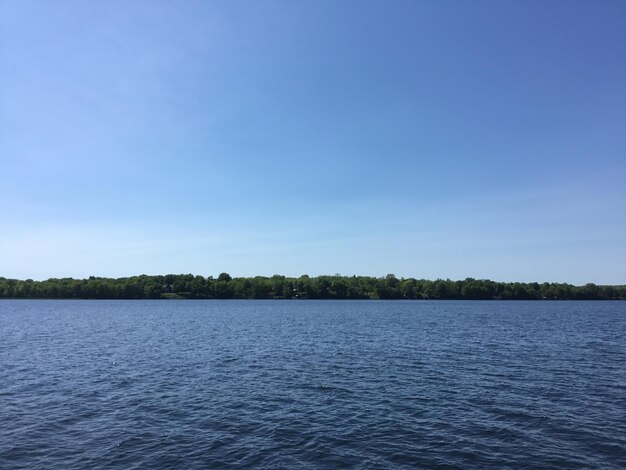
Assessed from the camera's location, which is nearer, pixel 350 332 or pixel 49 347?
pixel 49 347

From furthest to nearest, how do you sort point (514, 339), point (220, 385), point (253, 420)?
1. point (514, 339)
2. point (220, 385)
3. point (253, 420)

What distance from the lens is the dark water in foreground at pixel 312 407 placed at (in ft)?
65.0

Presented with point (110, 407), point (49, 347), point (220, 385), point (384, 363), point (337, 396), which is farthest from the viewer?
point (49, 347)

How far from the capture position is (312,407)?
90.1ft

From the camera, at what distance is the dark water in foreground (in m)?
19.8

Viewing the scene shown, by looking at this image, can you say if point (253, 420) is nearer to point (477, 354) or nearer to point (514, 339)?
point (477, 354)

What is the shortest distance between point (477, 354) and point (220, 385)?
3052 cm

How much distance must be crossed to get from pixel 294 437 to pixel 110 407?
13.2 metres

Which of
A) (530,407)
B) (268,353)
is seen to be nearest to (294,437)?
(530,407)

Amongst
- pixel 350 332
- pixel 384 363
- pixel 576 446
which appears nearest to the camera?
pixel 576 446

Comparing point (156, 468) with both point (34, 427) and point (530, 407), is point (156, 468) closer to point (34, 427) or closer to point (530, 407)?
point (34, 427)

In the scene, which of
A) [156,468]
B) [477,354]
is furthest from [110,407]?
[477,354]

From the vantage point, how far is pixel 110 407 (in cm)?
2731

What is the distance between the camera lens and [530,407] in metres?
27.6
